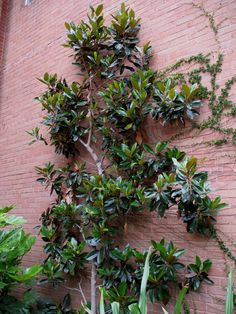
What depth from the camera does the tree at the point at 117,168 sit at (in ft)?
7.61

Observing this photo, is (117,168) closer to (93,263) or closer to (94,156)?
(94,156)

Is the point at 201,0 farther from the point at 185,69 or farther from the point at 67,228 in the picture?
the point at 67,228

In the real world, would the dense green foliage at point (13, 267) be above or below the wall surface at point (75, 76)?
below

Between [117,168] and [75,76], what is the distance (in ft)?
4.48

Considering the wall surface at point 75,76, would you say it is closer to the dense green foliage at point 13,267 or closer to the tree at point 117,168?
the tree at point 117,168

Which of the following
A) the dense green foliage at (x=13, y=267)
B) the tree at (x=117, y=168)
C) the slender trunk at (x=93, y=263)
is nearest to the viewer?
the tree at (x=117, y=168)

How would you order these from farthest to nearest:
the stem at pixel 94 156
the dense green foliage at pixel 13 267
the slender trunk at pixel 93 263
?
1. the stem at pixel 94 156
2. the slender trunk at pixel 93 263
3. the dense green foliage at pixel 13 267

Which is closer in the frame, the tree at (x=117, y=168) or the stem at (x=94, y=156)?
the tree at (x=117, y=168)

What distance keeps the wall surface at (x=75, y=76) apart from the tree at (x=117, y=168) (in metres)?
0.12

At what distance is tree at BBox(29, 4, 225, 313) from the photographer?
2318 mm

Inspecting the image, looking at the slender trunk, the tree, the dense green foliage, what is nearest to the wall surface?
the tree

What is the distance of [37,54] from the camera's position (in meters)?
4.30

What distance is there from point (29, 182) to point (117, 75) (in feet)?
→ 5.55

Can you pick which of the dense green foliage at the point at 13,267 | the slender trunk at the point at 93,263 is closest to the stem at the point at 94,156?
the slender trunk at the point at 93,263
